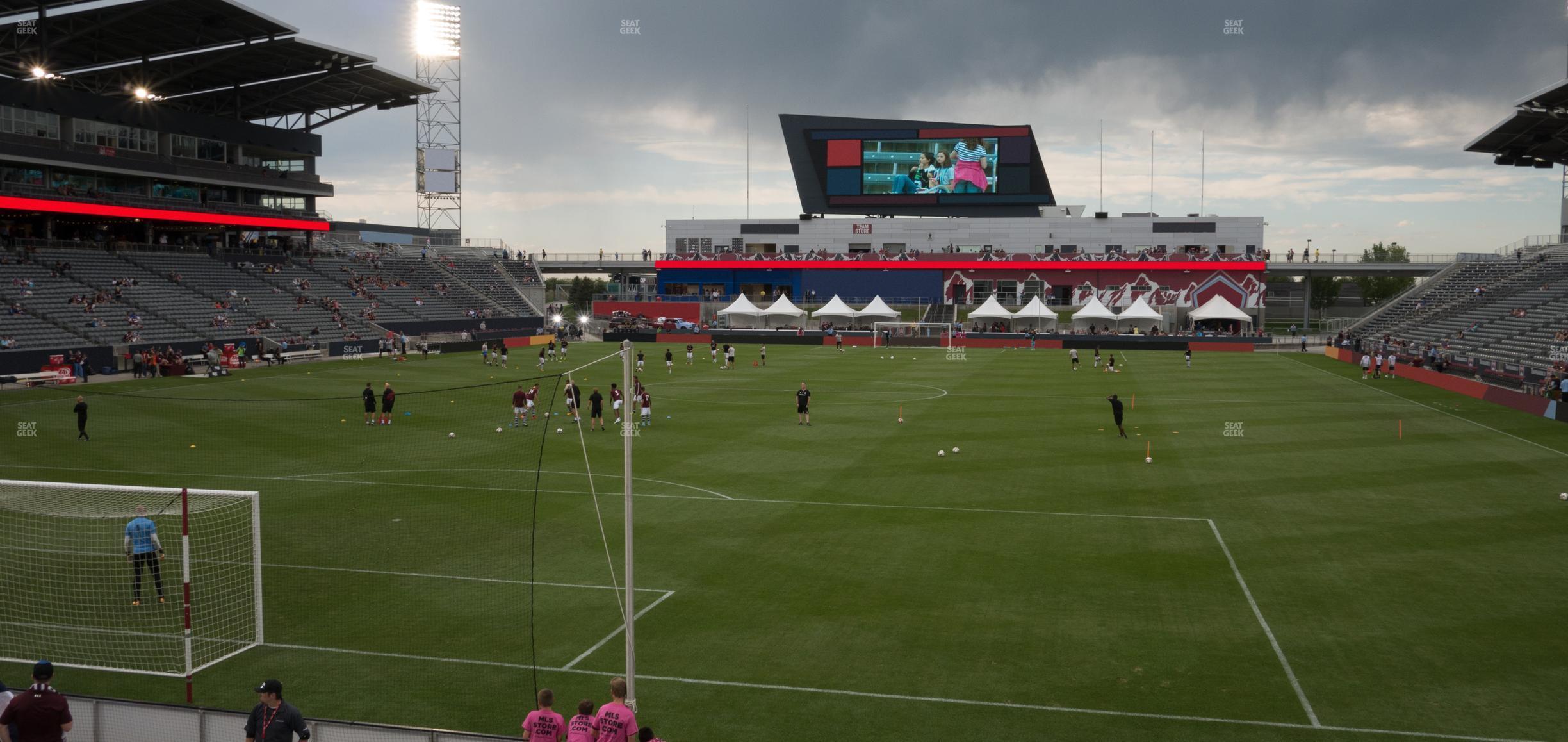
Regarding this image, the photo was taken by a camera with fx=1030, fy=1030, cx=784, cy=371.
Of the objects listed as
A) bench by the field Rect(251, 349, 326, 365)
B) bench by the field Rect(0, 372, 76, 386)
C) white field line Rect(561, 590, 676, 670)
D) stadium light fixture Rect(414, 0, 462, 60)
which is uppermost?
stadium light fixture Rect(414, 0, 462, 60)

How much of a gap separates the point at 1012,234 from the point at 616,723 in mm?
103481

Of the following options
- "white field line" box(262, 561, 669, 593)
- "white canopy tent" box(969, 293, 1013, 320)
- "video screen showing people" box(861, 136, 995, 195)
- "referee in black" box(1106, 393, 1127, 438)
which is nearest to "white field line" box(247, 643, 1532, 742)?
"white field line" box(262, 561, 669, 593)

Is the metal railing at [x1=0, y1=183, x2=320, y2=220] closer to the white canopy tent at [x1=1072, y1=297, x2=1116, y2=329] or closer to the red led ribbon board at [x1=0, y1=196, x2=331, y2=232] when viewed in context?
the red led ribbon board at [x1=0, y1=196, x2=331, y2=232]

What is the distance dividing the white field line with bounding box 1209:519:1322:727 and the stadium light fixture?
80.0 metres

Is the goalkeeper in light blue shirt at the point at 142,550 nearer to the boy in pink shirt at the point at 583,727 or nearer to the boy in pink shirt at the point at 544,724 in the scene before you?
the boy in pink shirt at the point at 544,724

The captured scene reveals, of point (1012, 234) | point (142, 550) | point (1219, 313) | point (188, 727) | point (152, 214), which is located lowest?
point (188, 727)

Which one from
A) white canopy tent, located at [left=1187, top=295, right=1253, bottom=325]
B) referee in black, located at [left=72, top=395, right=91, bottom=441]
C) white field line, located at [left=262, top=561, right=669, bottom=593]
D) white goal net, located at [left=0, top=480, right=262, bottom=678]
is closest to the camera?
white goal net, located at [left=0, top=480, right=262, bottom=678]

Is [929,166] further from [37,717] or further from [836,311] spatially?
[37,717]

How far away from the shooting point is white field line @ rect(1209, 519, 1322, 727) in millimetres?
12320

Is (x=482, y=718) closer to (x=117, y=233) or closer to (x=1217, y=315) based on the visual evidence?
(x=117, y=233)

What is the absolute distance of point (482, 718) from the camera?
40.1 ft

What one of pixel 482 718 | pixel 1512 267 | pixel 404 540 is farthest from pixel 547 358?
pixel 1512 267

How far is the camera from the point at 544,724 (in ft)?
31.2

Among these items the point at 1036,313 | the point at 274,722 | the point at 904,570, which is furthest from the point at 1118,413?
the point at 1036,313
